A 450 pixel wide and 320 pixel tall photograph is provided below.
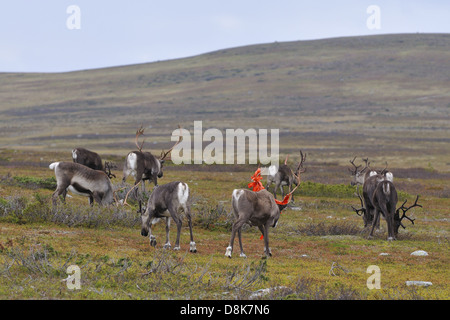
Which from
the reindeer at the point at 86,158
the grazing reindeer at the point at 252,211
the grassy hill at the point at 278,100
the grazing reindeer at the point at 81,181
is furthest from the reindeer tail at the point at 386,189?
the grassy hill at the point at 278,100

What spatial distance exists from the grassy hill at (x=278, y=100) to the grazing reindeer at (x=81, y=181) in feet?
144

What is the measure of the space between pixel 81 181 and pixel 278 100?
120458 millimetres

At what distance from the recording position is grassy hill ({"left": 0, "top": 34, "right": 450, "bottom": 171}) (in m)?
86.8

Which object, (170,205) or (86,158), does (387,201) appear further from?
(86,158)

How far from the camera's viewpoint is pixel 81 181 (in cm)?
1773

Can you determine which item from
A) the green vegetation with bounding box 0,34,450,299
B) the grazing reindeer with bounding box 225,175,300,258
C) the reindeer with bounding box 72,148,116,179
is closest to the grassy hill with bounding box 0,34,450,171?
the green vegetation with bounding box 0,34,450,299

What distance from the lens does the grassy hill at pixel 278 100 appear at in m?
86.8

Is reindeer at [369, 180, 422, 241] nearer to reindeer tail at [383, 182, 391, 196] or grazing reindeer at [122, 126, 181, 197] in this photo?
reindeer tail at [383, 182, 391, 196]

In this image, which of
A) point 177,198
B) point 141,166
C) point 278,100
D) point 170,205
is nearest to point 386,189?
point 177,198

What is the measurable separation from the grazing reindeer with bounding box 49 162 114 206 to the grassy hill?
4384 cm

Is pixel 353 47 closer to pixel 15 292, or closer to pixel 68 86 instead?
pixel 68 86

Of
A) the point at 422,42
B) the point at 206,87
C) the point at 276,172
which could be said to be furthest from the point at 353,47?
the point at 276,172

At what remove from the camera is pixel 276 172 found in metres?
28.2
